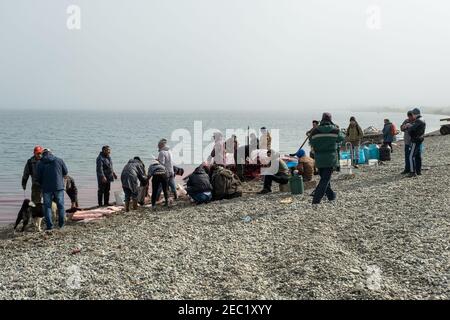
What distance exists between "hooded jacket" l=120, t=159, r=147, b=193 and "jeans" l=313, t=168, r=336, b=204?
→ 5034 millimetres

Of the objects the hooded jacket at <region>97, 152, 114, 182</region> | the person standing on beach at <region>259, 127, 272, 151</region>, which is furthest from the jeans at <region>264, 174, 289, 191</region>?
the hooded jacket at <region>97, 152, 114, 182</region>

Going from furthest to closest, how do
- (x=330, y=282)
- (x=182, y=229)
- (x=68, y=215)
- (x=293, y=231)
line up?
(x=68, y=215) < (x=182, y=229) < (x=293, y=231) < (x=330, y=282)

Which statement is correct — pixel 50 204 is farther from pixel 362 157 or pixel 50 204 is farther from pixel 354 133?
pixel 362 157

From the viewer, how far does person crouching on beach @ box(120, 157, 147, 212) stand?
1389 cm

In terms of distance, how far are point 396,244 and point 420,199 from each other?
415 cm

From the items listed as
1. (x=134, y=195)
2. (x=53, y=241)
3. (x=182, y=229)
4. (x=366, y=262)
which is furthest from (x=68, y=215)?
(x=366, y=262)

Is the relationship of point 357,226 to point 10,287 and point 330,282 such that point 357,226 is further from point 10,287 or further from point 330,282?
point 10,287

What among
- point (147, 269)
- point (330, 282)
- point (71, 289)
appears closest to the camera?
point (330, 282)

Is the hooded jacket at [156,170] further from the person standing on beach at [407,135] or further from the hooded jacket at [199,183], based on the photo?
the person standing on beach at [407,135]

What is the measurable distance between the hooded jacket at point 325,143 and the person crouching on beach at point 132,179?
515cm

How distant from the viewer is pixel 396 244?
336 inches

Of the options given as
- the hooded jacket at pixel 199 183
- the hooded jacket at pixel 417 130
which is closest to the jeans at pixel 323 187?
the hooded jacket at pixel 199 183

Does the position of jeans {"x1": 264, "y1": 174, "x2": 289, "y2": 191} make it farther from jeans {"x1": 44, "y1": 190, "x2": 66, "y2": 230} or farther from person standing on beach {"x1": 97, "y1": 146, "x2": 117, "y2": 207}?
jeans {"x1": 44, "y1": 190, "x2": 66, "y2": 230}

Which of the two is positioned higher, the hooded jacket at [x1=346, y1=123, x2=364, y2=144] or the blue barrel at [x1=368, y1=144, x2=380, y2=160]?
the hooded jacket at [x1=346, y1=123, x2=364, y2=144]
